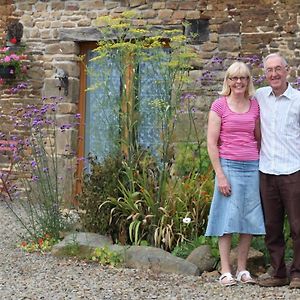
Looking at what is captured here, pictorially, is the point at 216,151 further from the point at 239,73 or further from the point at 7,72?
the point at 7,72

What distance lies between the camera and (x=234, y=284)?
16.4 feet

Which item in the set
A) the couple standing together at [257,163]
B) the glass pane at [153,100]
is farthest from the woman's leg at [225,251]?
the glass pane at [153,100]

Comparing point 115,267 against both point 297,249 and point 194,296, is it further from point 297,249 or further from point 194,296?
point 297,249

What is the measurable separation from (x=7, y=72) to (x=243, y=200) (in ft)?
18.6

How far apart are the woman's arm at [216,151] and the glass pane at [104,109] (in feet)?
5.40

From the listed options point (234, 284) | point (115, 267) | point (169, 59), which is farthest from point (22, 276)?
point (169, 59)

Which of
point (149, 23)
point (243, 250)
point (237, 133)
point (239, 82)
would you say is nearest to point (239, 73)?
point (239, 82)

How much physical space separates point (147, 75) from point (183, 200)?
173cm

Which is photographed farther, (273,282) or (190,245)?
(190,245)

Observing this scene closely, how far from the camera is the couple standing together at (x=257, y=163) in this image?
486cm

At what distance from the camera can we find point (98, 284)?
5.05m

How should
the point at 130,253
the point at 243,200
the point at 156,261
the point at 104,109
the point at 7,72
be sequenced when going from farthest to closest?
the point at 7,72
the point at 104,109
the point at 130,253
the point at 156,261
the point at 243,200

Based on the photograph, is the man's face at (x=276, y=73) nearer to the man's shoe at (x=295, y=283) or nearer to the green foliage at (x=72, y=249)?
the man's shoe at (x=295, y=283)

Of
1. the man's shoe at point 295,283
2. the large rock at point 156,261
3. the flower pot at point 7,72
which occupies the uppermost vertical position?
the flower pot at point 7,72
